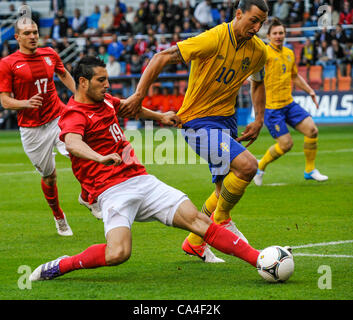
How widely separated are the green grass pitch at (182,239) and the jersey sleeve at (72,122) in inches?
49.6

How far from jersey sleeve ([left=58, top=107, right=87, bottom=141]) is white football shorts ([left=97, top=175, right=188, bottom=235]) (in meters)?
0.58

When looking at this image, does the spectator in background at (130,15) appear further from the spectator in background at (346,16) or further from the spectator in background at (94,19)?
the spectator in background at (346,16)

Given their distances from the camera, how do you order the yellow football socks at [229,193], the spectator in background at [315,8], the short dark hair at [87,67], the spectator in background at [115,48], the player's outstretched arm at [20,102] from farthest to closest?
the spectator in background at [115,48], the spectator in background at [315,8], the player's outstretched arm at [20,102], the yellow football socks at [229,193], the short dark hair at [87,67]

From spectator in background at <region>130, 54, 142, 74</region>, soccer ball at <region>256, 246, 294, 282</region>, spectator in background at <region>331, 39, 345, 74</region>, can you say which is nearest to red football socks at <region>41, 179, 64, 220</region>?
soccer ball at <region>256, 246, 294, 282</region>

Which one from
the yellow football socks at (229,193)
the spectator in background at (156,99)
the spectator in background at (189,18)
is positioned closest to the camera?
the yellow football socks at (229,193)

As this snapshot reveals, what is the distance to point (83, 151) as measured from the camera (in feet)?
18.6

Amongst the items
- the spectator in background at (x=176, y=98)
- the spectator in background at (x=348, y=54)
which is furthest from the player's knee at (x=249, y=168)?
the spectator in background at (x=176, y=98)

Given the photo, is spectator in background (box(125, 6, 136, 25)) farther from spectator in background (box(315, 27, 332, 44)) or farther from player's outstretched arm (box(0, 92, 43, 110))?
player's outstretched arm (box(0, 92, 43, 110))

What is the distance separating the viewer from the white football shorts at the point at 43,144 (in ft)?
29.1

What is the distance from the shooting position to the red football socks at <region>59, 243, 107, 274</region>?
5879 millimetres

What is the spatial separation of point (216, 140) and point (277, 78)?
18.9 feet

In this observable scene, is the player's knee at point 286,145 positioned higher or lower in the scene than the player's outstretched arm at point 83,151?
lower

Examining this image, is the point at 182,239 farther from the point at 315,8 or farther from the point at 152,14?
the point at 152,14

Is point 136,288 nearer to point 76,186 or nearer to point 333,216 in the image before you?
point 333,216
